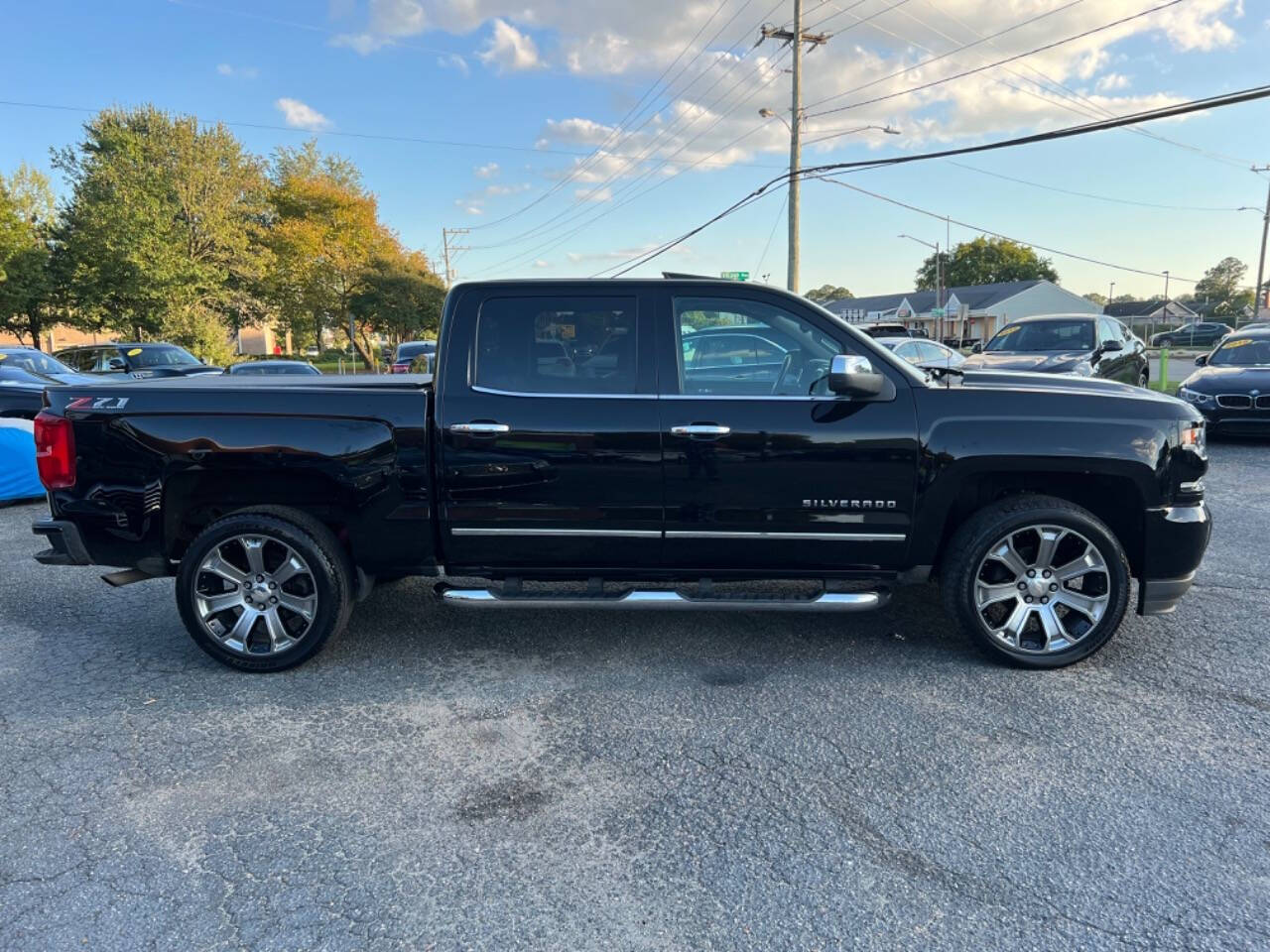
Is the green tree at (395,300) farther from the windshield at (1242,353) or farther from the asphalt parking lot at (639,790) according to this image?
the asphalt parking lot at (639,790)

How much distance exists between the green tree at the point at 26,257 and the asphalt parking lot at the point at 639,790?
30.9 meters

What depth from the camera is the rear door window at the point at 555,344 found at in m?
3.97

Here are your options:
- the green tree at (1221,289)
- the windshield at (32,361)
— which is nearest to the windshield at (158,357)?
the windshield at (32,361)

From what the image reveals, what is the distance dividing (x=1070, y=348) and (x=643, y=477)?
413 inches

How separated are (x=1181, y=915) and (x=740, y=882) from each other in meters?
1.26

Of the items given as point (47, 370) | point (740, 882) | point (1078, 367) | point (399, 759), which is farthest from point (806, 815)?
point (47, 370)

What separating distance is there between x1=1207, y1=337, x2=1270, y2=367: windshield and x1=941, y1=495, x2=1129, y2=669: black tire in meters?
9.52

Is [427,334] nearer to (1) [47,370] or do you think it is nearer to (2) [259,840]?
(1) [47,370]

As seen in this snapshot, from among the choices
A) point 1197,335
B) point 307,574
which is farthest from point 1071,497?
point 1197,335

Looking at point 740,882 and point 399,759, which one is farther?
point 399,759

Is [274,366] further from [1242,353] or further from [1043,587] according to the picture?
[1242,353]

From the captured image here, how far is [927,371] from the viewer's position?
4484 mm

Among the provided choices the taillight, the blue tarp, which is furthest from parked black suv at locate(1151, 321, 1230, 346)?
the taillight

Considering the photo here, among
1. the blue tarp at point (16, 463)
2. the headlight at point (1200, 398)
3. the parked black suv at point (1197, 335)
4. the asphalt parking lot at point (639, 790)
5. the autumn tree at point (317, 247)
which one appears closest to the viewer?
the asphalt parking lot at point (639, 790)
